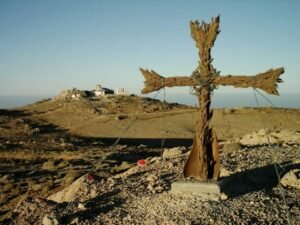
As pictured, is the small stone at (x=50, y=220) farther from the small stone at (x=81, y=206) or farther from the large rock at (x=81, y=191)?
the large rock at (x=81, y=191)

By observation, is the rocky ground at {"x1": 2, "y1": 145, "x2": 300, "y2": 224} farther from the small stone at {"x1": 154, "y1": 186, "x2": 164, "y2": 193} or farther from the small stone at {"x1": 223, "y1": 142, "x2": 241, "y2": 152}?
the small stone at {"x1": 223, "y1": 142, "x2": 241, "y2": 152}

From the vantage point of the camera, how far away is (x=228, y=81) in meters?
9.96

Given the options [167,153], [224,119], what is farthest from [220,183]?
[224,119]

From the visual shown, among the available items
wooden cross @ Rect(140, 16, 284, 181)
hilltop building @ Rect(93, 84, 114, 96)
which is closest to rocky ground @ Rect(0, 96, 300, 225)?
wooden cross @ Rect(140, 16, 284, 181)

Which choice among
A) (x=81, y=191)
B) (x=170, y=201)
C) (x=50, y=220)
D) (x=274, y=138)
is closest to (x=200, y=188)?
(x=170, y=201)

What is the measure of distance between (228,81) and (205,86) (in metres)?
0.59

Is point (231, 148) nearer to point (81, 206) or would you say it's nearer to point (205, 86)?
point (205, 86)

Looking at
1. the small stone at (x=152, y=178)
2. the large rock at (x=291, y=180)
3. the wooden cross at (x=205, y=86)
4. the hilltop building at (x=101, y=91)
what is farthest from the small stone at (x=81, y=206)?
the hilltop building at (x=101, y=91)

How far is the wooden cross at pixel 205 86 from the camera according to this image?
32.3 feet

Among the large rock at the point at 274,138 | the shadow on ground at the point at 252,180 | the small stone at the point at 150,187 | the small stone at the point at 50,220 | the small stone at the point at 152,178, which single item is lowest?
the small stone at the point at 50,220

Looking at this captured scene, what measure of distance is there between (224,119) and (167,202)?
3185cm

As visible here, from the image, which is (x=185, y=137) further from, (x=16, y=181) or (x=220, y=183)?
(x=220, y=183)

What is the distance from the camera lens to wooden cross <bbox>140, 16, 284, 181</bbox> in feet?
32.3

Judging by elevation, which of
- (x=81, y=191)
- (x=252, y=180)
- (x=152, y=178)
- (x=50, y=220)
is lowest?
(x=50, y=220)
